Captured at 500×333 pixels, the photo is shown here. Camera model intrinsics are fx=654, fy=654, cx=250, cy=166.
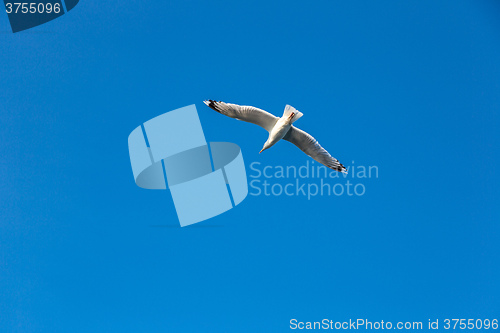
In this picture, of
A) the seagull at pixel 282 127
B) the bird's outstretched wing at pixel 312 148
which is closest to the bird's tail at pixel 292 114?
the seagull at pixel 282 127

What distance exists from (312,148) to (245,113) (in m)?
0.53

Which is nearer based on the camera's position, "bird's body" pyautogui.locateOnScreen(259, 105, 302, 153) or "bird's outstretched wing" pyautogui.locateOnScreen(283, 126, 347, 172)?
"bird's body" pyautogui.locateOnScreen(259, 105, 302, 153)

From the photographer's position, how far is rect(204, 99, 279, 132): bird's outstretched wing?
413cm

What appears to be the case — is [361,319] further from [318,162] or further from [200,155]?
[200,155]

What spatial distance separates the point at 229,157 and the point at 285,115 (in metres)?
0.68

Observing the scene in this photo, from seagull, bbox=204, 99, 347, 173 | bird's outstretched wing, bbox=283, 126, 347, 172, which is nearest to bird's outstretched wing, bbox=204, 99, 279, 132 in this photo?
seagull, bbox=204, 99, 347, 173

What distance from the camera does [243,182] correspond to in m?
4.58

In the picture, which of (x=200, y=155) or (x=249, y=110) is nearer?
(x=249, y=110)

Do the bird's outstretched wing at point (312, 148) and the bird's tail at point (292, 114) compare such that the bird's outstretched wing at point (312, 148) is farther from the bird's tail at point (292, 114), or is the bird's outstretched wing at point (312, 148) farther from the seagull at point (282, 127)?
the bird's tail at point (292, 114)

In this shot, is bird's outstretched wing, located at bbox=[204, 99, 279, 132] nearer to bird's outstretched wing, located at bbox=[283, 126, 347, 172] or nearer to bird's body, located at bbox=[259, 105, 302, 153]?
bird's body, located at bbox=[259, 105, 302, 153]

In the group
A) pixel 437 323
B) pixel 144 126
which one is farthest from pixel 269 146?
pixel 437 323

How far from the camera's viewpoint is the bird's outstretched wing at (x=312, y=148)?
431 centimetres

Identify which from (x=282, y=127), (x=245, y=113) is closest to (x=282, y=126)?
(x=282, y=127)

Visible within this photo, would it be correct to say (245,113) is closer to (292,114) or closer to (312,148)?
(292,114)
